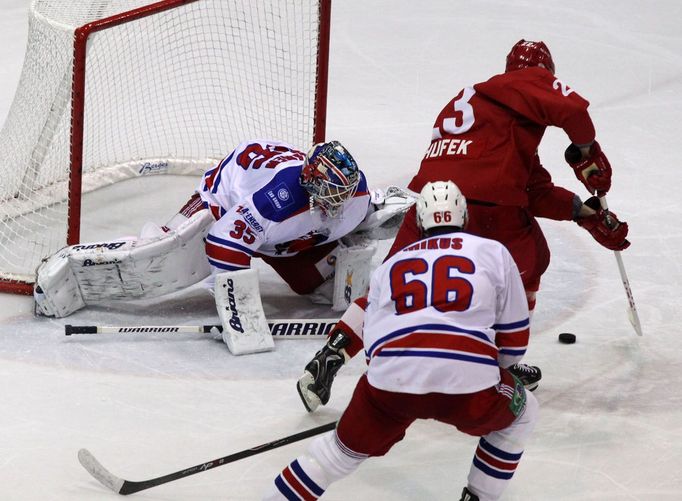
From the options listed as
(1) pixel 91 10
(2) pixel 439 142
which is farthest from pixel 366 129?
(2) pixel 439 142

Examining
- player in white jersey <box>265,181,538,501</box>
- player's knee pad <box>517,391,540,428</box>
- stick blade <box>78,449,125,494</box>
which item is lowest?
stick blade <box>78,449,125,494</box>

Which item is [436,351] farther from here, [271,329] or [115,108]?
[115,108]

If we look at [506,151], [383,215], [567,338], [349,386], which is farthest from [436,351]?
[383,215]

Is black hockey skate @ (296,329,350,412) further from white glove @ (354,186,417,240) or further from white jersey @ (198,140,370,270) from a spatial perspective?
white glove @ (354,186,417,240)

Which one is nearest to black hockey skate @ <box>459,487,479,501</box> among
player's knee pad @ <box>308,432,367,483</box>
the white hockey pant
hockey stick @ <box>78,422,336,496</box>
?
the white hockey pant

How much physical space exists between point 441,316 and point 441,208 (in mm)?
300

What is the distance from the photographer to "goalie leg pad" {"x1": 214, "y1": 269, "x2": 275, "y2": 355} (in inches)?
156

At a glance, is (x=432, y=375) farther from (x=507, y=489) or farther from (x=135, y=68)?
(x=135, y=68)

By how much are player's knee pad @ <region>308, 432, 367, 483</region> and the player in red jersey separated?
651 millimetres

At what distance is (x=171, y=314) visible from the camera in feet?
14.1

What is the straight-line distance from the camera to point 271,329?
4.06m

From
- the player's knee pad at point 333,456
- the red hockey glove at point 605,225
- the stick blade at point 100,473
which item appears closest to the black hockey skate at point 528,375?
the red hockey glove at point 605,225

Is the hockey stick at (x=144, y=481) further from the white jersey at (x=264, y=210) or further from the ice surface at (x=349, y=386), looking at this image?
the white jersey at (x=264, y=210)

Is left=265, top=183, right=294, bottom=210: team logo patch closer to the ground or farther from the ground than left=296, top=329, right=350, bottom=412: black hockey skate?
farther from the ground
